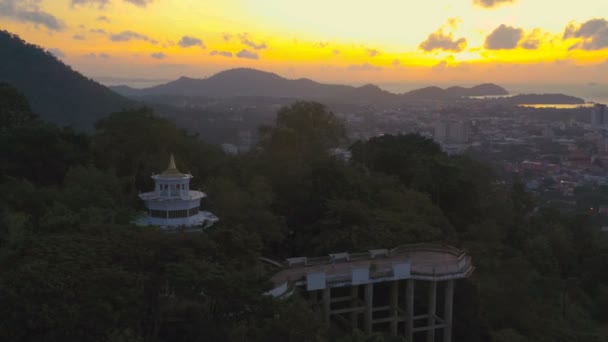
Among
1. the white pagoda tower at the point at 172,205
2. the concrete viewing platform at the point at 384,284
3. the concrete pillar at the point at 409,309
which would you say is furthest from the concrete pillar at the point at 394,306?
the white pagoda tower at the point at 172,205

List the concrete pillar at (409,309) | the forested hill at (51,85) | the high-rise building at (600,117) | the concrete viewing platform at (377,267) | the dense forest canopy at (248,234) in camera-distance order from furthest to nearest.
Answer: the high-rise building at (600,117), the forested hill at (51,85), the concrete pillar at (409,309), the concrete viewing platform at (377,267), the dense forest canopy at (248,234)

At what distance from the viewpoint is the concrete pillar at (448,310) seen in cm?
2130

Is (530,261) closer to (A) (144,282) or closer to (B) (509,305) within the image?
(B) (509,305)

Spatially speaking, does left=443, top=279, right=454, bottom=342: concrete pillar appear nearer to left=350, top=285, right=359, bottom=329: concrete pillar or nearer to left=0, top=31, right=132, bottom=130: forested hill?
left=350, top=285, right=359, bottom=329: concrete pillar

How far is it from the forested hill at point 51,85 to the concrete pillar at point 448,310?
46.8 meters

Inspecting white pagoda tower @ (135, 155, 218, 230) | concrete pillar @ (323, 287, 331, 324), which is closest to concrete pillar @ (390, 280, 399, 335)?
concrete pillar @ (323, 287, 331, 324)

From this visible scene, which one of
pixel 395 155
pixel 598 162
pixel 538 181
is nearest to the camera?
pixel 395 155

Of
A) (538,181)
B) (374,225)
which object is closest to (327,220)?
(374,225)

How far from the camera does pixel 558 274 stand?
29.9 metres

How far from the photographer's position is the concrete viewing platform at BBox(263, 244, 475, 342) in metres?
19.6

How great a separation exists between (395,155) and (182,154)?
12416 millimetres

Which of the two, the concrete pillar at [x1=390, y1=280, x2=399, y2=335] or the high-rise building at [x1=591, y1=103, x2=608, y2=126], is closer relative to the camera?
the concrete pillar at [x1=390, y1=280, x2=399, y2=335]

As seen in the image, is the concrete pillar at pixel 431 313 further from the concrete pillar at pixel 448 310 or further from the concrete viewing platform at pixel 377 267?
the concrete viewing platform at pixel 377 267

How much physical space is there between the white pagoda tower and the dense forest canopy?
28.5 inches
